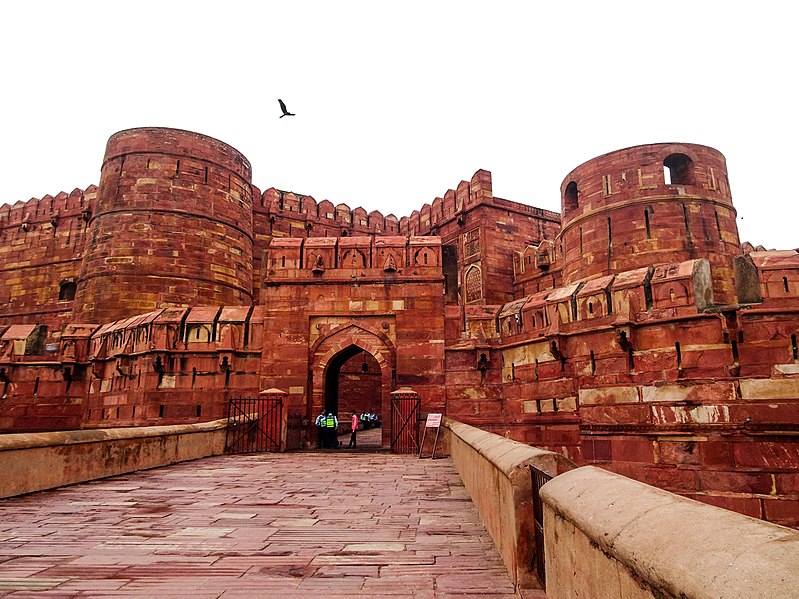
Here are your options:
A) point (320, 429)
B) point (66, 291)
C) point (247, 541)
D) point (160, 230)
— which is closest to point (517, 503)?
point (247, 541)

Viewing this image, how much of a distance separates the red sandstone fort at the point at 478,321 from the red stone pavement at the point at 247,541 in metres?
5.26

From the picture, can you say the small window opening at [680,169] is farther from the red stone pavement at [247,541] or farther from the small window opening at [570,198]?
the red stone pavement at [247,541]

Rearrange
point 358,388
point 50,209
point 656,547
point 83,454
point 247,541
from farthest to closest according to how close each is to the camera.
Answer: point 50,209, point 358,388, point 83,454, point 247,541, point 656,547

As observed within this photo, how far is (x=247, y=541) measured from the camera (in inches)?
162

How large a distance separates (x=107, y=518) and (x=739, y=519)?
511 centimetres

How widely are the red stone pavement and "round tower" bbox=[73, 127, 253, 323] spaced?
49.5 ft

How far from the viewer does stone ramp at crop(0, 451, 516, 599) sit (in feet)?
10.1

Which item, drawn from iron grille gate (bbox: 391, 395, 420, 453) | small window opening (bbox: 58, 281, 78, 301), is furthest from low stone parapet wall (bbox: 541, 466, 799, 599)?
small window opening (bbox: 58, 281, 78, 301)

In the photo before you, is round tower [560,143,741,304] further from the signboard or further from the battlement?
the battlement

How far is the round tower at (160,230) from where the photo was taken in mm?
20922

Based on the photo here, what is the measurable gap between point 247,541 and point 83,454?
13.6ft

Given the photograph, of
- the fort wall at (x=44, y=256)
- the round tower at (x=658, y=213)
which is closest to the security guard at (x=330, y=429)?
the round tower at (x=658, y=213)

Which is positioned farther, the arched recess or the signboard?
the arched recess

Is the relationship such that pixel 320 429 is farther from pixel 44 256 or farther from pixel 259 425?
pixel 44 256
